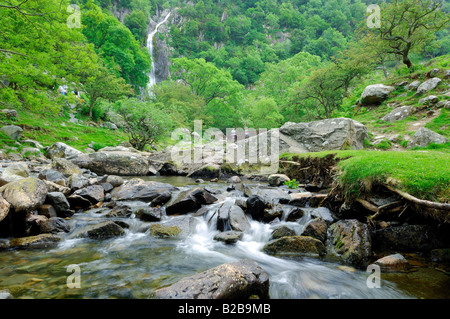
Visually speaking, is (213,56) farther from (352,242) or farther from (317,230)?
(352,242)

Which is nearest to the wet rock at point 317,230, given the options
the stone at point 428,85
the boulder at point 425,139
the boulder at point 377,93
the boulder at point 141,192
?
the boulder at point 141,192

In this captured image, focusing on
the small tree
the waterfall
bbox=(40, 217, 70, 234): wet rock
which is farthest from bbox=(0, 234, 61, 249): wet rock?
the waterfall

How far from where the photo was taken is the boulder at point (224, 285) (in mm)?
2748

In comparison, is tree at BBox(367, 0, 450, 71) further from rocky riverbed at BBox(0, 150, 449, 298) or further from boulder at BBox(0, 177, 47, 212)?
boulder at BBox(0, 177, 47, 212)

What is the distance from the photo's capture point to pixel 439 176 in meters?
3.91

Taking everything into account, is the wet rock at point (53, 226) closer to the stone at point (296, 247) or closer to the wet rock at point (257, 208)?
the wet rock at point (257, 208)

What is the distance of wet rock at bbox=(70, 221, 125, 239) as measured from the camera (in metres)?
5.64

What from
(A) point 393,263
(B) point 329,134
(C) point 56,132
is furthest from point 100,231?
(C) point 56,132

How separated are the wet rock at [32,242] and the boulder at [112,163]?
9.59 metres

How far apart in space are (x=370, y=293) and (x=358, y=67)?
20.3 meters

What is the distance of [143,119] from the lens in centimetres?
1989

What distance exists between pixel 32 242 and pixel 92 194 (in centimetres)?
319
